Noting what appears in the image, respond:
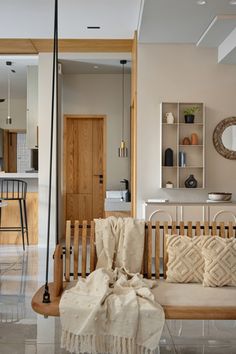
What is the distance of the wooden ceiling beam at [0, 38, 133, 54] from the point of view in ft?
22.9

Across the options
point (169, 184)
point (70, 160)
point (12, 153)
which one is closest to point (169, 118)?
point (169, 184)

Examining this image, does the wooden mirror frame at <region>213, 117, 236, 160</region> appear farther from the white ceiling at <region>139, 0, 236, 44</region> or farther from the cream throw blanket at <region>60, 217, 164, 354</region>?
the cream throw blanket at <region>60, 217, 164, 354</region>

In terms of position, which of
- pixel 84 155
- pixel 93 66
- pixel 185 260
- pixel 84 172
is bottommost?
pixel 185 260

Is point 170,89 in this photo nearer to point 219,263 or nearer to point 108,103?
point 108,103

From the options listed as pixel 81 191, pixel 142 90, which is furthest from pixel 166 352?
pixel 81 191

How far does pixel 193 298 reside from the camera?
9.41 feet

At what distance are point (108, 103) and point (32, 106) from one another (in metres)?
1.48

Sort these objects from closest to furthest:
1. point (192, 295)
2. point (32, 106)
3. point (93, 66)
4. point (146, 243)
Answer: point (192, 295), point (146, 243), point (93, 66), point (32, 106)

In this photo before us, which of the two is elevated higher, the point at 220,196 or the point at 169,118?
the point at 169,118

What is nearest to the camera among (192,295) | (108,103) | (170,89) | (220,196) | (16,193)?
(192,295)

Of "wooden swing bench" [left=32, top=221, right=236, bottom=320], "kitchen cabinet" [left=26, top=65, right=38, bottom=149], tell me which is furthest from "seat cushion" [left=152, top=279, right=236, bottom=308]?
"kitchen cabinet" [left=26, top=65, right=38, bottom=149]

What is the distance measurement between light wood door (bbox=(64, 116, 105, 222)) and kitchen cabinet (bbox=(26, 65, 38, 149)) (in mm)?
818

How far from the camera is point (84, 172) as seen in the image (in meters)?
9.38

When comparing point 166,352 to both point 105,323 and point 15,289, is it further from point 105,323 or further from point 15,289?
point 15,289
